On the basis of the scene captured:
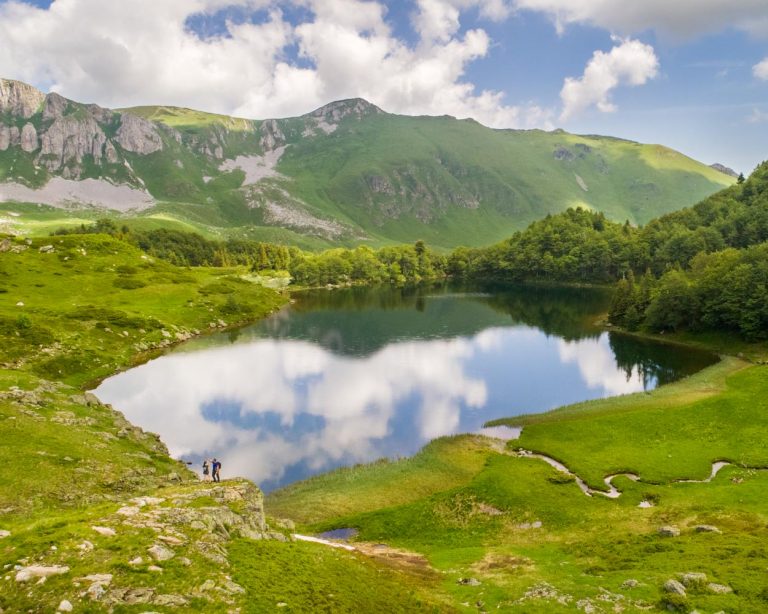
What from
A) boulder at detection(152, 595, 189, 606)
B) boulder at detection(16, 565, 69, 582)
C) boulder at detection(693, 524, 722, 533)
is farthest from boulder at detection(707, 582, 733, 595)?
boulder at detection(16, 565, 69, 582)

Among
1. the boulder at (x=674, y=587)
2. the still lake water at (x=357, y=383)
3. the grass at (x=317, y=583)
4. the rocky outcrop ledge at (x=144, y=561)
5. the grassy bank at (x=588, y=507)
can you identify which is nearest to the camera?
the rocky outcrop ledge at (x=144, y=561)

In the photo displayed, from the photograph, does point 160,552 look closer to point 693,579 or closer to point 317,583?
point 317,583

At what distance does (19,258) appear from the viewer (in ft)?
440

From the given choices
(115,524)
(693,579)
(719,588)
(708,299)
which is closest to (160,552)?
(115,524)

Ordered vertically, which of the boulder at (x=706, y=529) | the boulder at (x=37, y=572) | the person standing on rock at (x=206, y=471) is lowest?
the person standing on rock at (x=206, y=471)

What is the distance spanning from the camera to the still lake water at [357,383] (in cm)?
6125

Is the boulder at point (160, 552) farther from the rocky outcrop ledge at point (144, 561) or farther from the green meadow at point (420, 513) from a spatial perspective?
the green meadow at point (420, 513)

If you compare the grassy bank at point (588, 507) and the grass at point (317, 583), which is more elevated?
the grass at point (317, 583)

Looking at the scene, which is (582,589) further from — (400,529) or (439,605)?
(400,529)

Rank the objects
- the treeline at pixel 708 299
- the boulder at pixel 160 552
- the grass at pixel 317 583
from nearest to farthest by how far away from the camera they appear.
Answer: the boulder at pixel 160 552 → the grass at pixel 317 583 → the treeline at pixel 708 299

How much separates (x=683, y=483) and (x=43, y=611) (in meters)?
48.5

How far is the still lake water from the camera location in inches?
2411

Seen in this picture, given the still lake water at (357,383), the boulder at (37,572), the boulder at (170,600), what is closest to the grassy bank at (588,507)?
the still lake water at (357,383)

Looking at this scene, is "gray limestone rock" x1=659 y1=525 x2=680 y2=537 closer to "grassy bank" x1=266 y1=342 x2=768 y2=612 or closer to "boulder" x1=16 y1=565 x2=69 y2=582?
"grassy bank" x1=266 y1=342 x2=768 y2=612
